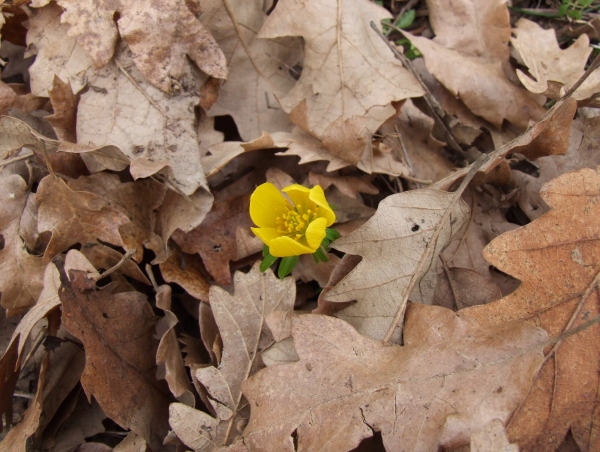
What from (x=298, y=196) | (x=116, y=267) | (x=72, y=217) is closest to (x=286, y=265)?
(x=298, y=196)

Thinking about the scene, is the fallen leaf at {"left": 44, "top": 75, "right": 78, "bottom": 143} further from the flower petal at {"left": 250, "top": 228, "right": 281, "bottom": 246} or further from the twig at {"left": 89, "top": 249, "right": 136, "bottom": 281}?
the flower petal at {"left": 250, "top": 228, "right": 281, "bottom": 246}

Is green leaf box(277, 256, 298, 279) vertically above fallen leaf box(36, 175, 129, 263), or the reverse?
fallen leaf box(36, 175, 129, 263)

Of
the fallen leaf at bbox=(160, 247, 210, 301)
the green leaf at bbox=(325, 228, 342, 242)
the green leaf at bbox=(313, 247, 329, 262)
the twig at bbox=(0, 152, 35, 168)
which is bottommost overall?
the fallen leaf at bbox=(160, 247, 210, 301)

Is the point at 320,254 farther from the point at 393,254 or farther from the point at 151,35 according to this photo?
the point at 151,35

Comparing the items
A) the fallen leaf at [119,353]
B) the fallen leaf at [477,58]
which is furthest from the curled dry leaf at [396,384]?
the fallen leaf at [477,58]

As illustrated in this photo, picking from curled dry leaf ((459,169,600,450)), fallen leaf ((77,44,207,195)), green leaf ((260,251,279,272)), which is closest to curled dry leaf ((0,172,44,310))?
fallen leaf ((77,44,207,195))

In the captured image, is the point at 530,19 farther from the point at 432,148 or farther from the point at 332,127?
the point at 332,127
